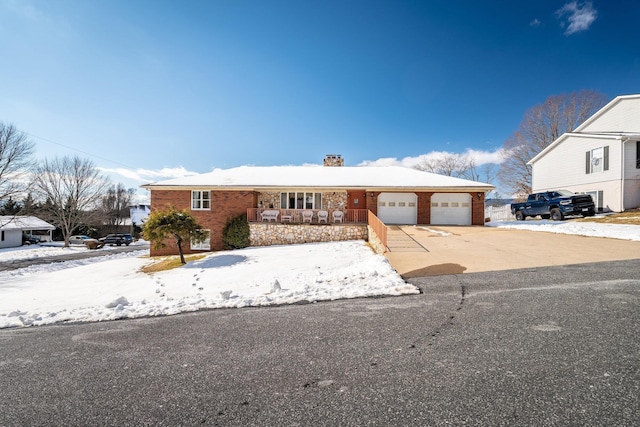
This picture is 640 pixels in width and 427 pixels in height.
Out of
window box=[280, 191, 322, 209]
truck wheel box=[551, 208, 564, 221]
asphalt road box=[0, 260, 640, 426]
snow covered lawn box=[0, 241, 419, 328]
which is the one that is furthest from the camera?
window box=[280, 191, 322, 209]

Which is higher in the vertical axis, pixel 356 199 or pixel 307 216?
pixel 356 199

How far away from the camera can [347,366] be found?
3.04m

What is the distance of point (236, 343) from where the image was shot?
3.76 m

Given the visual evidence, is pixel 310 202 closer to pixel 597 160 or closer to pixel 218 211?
pixel 218 211

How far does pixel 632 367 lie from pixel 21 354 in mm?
7622

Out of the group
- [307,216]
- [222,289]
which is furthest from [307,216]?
[222,289]

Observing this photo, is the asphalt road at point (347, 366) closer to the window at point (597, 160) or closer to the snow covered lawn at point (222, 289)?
the snow covered lawn at point (222, 289)

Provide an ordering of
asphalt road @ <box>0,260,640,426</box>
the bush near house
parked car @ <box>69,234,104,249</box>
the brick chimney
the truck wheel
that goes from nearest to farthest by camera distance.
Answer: asphalt road @ <box>0,260,640,426</box>
the truck wheel
the bush near house
the brick chimney
parked car @ <box>69,234,104,249</box>

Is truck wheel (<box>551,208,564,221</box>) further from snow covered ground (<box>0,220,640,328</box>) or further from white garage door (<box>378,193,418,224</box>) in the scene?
white garage door (<box>378,193,418,224</box>)

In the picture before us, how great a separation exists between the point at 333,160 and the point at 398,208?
9530 mm

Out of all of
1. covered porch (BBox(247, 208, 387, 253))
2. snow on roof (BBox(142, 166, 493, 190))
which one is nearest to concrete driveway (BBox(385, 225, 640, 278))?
covered porch (BBox(247, 208, 387, 253))

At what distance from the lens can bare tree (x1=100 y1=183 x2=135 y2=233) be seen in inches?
1930

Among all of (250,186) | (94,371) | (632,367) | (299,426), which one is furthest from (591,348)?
(250,186)

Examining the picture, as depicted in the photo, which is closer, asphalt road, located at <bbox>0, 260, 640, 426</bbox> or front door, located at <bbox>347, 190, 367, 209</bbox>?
asphalt road, located at <bbox>0, 260, 640, 426</bbox>
